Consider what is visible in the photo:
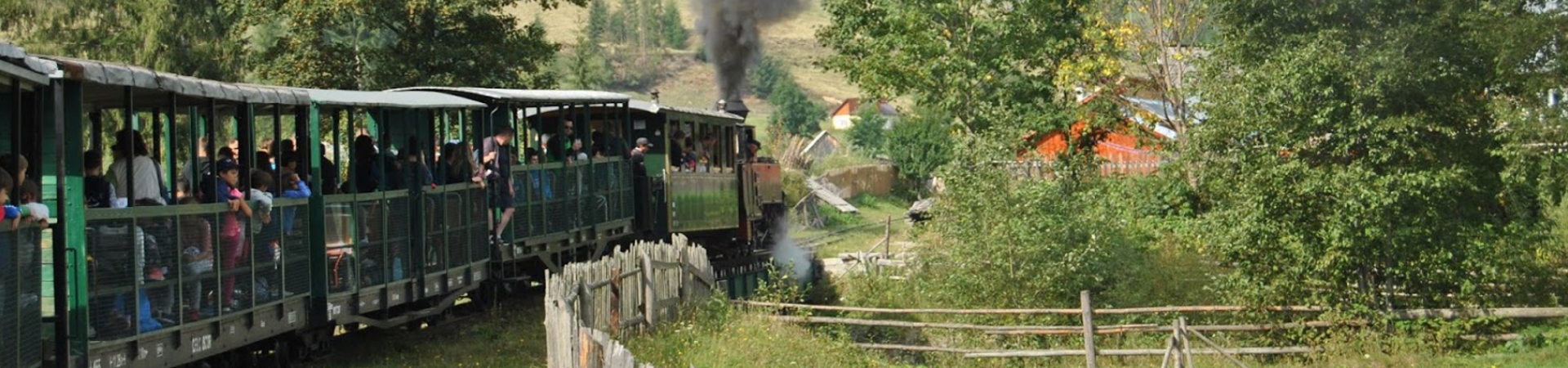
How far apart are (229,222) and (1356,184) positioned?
14141 millimetres

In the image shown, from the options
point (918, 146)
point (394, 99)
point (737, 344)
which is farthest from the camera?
point (918, 146)

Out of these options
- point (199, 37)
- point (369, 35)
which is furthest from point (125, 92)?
point (199, 37)

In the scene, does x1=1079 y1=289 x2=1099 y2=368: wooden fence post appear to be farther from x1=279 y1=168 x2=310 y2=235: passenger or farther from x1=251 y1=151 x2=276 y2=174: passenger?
x1=251 y1=151 x2=276 y2=174: passenger

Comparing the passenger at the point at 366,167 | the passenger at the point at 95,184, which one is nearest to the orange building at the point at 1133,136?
the passenger at the point at 366,167

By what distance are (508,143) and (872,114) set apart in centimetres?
6109

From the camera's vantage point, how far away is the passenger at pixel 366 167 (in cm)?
1593

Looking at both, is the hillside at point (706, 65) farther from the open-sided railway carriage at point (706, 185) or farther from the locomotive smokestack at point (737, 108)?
the open-sided railway carriage at point (706, 185)

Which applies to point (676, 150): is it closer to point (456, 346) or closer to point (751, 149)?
point (751, 149)

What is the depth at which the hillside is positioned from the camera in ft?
370

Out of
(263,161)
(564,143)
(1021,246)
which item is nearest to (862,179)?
(1021,246)

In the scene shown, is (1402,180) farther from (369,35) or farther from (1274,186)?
(369,35)

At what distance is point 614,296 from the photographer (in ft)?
57.9

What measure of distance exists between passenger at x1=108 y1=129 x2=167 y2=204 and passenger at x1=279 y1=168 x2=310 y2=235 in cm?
219

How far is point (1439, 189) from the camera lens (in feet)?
73.4
